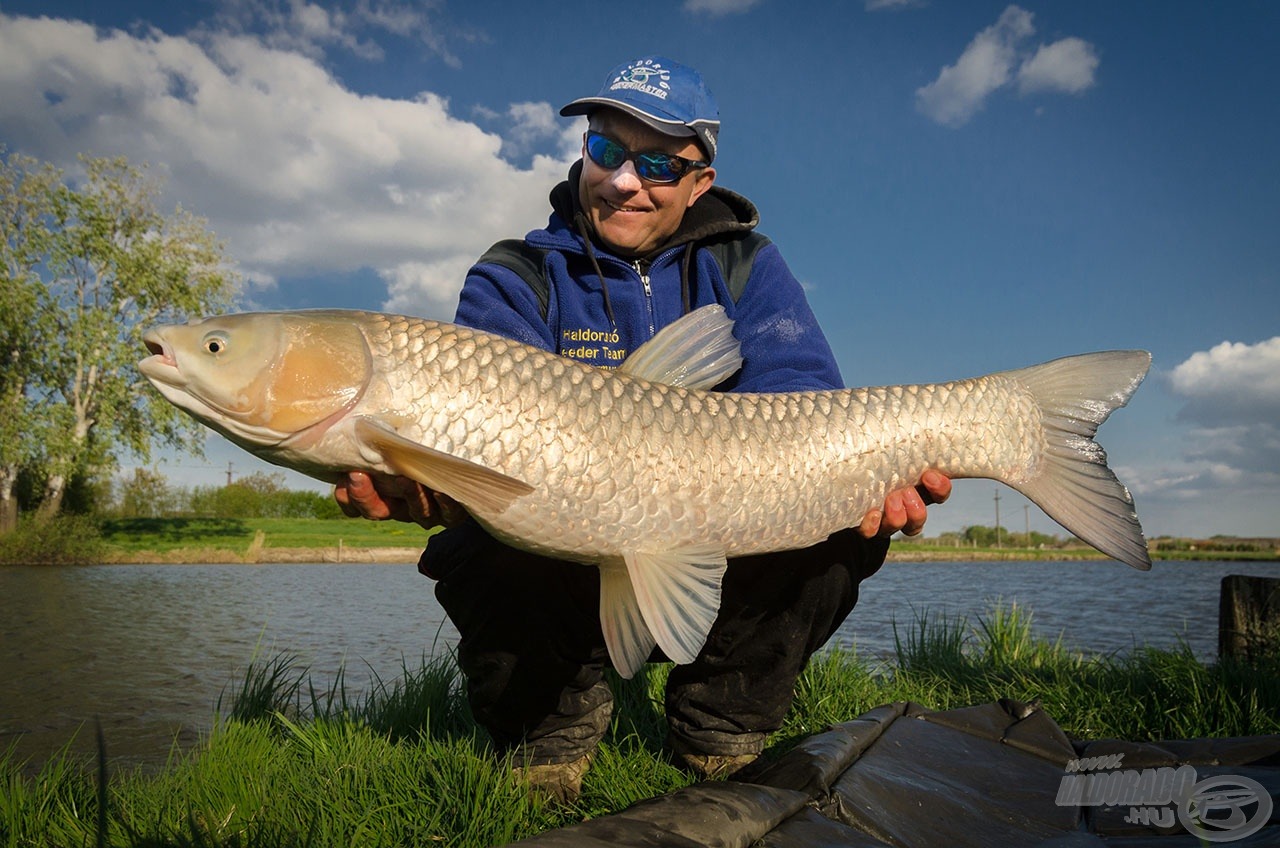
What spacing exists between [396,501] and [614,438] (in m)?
0.66

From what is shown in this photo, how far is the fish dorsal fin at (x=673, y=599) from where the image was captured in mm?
2266

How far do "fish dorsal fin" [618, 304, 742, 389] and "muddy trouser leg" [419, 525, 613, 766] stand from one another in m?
0.71

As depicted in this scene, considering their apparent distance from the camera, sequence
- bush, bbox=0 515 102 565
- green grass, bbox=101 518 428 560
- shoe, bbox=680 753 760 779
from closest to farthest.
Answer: shoe, bbox=680 753 760 779 < bush, bbox=0 515 102 565 < green grass, bbox=101 518 428 560

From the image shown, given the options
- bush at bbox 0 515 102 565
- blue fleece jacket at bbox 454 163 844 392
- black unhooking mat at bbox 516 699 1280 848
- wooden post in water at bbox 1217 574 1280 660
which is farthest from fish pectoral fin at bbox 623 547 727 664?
bush at bbox 0 515 102 565

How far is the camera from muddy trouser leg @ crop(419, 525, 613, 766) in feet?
9.23

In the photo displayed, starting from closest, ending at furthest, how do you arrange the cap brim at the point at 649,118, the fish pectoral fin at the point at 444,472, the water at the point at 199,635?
1. the fish pectoral fin at the point at 444,472
2. the cap brim at the point at 649,118
3. the water at the point at 199,635

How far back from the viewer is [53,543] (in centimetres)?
2127

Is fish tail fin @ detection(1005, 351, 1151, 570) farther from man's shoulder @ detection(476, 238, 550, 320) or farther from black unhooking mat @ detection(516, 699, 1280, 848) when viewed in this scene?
man's shoulder @ detection(476, 238, 550, 320)

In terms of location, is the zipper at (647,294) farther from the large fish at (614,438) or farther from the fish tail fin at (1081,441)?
the fish tail fin at (1081,441)

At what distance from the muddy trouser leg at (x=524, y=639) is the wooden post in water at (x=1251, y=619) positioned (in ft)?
11.5

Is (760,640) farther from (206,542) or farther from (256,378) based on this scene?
(206,542)

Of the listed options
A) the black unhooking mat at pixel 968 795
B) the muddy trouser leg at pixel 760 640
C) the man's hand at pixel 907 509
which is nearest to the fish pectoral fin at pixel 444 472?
the black unhooking mat at pixel 968 795

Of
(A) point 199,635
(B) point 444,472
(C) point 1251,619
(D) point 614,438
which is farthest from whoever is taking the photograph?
(A) point 199,635

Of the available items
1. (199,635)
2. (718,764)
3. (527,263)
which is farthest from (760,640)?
(199,635)
